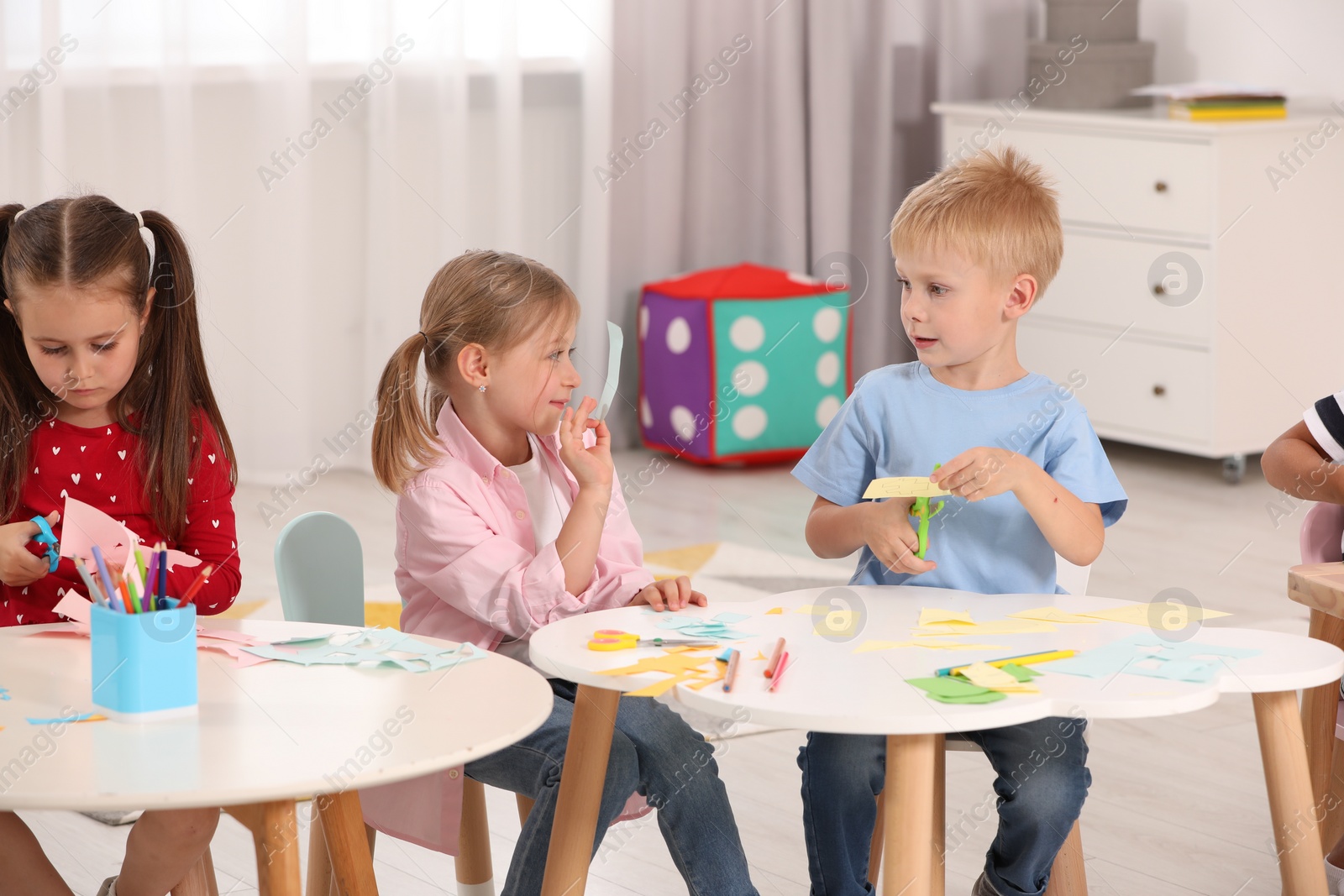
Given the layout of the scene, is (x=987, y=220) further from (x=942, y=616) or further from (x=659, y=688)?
(x=659, y=688)

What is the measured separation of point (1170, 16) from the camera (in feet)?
14.7

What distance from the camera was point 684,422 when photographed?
412cm

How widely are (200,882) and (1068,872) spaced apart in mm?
785

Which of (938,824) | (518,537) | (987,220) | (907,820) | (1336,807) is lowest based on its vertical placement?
(1336,807)

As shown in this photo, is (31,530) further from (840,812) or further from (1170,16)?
(1170,16)

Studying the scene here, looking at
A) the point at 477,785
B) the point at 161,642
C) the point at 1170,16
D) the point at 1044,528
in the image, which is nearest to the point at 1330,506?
the point at 1044,528

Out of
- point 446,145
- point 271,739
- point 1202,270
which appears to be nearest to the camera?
point 271,739

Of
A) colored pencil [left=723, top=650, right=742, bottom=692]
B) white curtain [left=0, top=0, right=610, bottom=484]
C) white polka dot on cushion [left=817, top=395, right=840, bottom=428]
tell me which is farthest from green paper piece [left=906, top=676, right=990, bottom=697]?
white polka dot on cushion [left=817, top=395, right=840, bottom=428]

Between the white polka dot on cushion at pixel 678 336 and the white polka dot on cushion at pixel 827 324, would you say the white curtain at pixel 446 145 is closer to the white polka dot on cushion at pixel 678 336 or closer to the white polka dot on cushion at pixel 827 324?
the white polka dot on cushion at pixel 678 336

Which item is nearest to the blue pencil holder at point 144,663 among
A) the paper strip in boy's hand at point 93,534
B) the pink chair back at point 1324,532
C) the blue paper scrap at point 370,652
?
the blue paper scrap at point 370,652

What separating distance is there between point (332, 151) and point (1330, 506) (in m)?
2.75

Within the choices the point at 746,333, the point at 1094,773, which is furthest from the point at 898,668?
the point at 746,333

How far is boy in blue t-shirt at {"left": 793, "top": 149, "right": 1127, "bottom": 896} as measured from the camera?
1.40m

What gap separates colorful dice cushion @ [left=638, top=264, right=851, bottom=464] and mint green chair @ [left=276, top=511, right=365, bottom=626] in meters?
2.52
